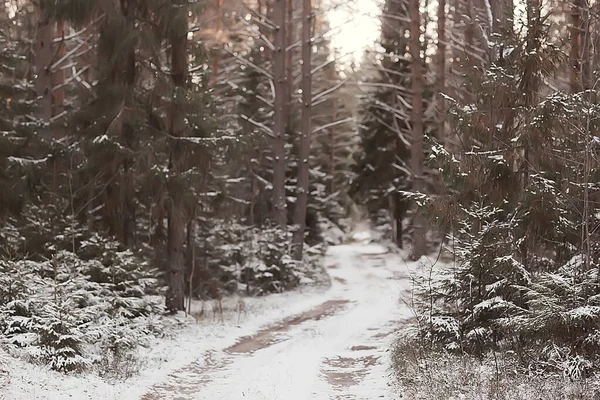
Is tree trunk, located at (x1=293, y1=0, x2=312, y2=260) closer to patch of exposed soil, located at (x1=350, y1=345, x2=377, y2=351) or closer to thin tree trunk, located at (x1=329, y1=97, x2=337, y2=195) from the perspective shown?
patch of exposed soil, located at (x1=350, y1=345, x2=377, y2=351)

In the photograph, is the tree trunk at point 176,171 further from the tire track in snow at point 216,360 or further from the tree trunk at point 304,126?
the tree trunk at point 304,126

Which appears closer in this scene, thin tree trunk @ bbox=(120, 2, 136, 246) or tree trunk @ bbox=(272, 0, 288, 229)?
thin tree trunk @ bbox=(120, 2, 136, 246)

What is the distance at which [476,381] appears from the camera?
8.12 m

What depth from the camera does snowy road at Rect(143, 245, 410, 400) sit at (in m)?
8.83

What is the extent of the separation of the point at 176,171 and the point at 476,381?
8.67 m

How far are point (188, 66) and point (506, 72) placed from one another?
810cm

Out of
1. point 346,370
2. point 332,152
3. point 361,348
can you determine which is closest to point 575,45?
point 346,370

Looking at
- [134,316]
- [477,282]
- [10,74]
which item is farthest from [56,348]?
[10,74]

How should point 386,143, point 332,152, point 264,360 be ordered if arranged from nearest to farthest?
point 264,360
point 386,143
point 332,152

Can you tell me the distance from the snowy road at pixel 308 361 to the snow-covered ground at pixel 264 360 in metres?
0.02

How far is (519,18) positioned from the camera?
10000 mm

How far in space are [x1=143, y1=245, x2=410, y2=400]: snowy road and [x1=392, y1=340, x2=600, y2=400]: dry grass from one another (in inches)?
18.9

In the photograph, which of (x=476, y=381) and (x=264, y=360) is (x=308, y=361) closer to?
(x=264, y=360)

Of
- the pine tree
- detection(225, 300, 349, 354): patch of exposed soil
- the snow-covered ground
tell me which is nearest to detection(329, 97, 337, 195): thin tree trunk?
the pine tree
